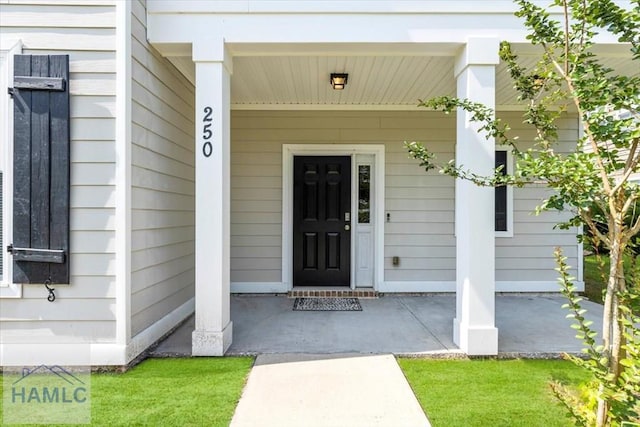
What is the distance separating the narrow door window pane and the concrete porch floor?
109 cm

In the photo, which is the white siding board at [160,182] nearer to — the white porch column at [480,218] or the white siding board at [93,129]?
the white siding board at [93,129]

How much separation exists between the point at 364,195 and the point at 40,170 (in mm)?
3536

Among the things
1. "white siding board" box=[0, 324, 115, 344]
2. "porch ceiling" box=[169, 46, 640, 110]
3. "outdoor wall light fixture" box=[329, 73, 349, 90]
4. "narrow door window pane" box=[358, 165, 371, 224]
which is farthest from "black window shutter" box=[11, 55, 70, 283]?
"narrow door window pane" box=[358, 165, 371, 224]

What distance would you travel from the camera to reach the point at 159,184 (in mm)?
3287

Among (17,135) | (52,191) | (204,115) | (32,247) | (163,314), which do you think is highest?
(204,115)

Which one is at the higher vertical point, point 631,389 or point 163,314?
point 631,389

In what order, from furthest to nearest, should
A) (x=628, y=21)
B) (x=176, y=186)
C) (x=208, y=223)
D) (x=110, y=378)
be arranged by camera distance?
(x=176, y=186) < (x=208, y=223) < (x=110, y=378) < (x=628, y=21)

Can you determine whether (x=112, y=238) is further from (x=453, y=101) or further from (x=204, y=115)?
(x=453, y=101)

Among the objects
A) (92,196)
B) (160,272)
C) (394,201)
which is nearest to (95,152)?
(92,196)

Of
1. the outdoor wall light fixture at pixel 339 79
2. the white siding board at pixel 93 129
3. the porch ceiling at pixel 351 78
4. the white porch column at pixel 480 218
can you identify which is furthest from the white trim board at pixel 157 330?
the outdoor wall light fixture at pixel 339 79

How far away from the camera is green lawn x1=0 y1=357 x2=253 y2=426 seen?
214 centimetres

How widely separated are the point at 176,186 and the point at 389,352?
95.8 inches

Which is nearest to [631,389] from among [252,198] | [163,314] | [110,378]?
[110,378]

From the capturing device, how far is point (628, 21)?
1661 millimetres
